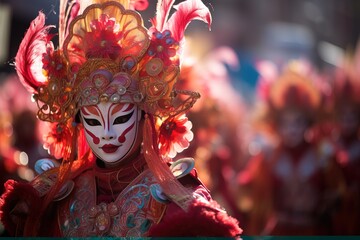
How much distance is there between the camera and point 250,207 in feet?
29.8

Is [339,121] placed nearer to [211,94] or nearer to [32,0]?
[211,94]

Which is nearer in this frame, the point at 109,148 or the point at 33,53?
the point at 109,148

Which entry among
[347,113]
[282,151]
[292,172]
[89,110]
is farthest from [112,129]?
[347,113]

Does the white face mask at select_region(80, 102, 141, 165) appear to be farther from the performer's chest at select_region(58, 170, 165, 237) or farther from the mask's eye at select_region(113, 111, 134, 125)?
the performer's chest at select_region(58, 170, 165, 237)

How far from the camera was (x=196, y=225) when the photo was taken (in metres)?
4.62

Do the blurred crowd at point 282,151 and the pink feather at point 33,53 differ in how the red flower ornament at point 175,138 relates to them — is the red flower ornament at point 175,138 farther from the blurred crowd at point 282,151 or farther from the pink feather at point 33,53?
the blurred crowd at point 282,151

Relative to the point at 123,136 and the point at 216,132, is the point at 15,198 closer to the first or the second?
the point at 123,136

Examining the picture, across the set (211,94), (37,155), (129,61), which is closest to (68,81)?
(129,61)

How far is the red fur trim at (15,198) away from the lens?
5184 millimetres

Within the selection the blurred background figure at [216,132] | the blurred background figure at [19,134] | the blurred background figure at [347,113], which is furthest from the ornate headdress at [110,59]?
the blurred background figure at [347,113]

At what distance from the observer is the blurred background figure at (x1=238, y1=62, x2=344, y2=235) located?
8672mm

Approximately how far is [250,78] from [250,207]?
367 centimetres

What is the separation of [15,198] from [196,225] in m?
1.11

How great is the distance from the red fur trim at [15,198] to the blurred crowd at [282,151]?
9.81 feet
